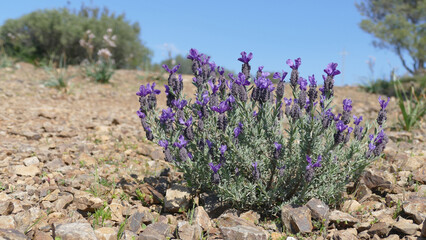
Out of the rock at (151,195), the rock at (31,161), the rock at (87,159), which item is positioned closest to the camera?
the rock at (151,195)

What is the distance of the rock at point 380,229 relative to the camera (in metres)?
2.73

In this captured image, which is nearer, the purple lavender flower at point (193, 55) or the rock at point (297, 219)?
the rock at point (297, 219)

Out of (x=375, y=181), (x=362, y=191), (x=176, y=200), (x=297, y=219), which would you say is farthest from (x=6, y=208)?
(x=375, y=181)

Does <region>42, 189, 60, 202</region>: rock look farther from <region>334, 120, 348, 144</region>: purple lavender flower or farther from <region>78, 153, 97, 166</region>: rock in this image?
<region>334, 120, 348, 144</region>: purple lavender flower

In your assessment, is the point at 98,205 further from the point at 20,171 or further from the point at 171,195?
the point at 20,171

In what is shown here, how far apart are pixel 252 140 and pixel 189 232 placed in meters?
0.81

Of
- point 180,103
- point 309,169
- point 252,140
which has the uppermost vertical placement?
point 180,103

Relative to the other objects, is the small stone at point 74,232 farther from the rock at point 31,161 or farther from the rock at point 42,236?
the rock at point 31,161

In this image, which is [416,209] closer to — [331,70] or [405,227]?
[405,227]

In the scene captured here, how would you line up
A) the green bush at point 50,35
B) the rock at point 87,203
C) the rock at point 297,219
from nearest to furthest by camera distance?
the rock at point 297,219 < the rock at point 87,203 < the green bush at point 50,35

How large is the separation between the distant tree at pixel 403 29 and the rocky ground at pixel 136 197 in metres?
10.3

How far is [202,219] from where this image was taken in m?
2.93

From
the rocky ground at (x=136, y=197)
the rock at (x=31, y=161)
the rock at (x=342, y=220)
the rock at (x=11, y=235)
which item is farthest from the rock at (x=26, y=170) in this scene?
the rock at (x=342, y=220)

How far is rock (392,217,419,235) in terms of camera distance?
2.69 metres
